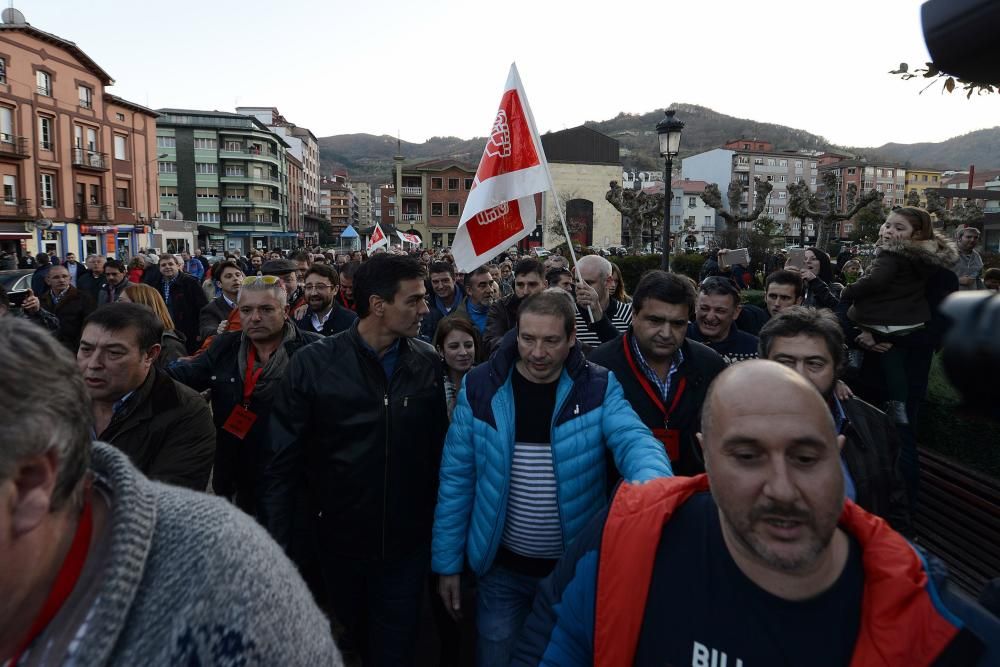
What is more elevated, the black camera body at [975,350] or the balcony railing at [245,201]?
A: the balcony railing at [245,201]

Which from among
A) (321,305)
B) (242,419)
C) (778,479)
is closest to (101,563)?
(778,479)

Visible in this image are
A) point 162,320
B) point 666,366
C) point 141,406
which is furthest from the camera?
point 162,320

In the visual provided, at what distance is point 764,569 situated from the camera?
155cm

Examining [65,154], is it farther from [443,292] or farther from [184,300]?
[443,292]

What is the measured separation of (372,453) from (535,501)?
81 centimetres

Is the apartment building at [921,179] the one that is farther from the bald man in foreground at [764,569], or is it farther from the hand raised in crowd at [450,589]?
A: the bald man in foreground at [764,569]

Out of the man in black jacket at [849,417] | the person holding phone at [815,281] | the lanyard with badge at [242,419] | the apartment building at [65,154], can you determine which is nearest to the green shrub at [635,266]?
the person holding phone at [815,281]

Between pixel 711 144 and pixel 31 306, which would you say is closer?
pixel 31 306

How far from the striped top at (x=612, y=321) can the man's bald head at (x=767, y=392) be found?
329cm

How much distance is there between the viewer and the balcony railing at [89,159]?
137ft

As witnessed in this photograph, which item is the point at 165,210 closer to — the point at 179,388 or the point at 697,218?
the point at 697,218

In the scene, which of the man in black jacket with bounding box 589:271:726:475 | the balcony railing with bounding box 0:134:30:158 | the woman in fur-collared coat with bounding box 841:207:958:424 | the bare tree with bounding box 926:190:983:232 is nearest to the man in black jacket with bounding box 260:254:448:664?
the man in black jacket with bounding box 589:271:726:475

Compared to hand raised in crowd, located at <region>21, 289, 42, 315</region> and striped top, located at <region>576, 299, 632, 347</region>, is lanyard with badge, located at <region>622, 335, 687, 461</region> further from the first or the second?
hand raised in crowd, located at <region>21, 289, 42, 315</region>

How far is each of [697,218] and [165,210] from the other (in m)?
68.0
